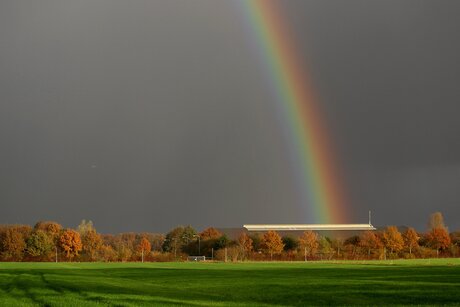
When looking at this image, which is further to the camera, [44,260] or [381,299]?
[44,260]

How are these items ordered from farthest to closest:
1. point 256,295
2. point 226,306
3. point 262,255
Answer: point 262,255 < point 256,295 < point 226,306

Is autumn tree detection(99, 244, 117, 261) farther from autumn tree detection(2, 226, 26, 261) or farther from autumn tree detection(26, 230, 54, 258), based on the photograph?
autumn tree detection(2, 226, 26, 261)

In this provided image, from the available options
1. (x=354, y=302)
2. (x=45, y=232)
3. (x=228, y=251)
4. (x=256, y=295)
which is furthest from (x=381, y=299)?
(x=45, y=232)

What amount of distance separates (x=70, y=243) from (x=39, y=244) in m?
9.49

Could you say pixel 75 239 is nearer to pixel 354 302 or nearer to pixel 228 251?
pixel 228 251

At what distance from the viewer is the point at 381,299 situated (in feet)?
129

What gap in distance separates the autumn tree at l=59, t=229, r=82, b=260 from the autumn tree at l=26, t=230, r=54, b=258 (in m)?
3.96

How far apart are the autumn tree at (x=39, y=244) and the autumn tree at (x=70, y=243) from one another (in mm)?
3961

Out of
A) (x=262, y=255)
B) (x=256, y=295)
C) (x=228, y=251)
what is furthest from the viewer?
Answer: (x=262, y=255)

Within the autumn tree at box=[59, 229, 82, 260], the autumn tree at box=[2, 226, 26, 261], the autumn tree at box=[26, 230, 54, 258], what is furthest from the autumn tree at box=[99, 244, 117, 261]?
the autumn tree at box=[2, 226, 26, 261]

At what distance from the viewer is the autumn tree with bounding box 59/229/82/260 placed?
197 metres

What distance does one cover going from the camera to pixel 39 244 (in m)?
192

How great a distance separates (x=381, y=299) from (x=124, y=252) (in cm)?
15603

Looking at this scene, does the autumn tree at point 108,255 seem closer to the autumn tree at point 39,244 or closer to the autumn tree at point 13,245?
the autumn tree at point 39,244
